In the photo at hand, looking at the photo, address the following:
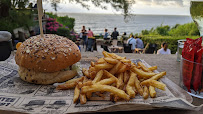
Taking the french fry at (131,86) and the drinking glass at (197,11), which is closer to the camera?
the french fry at (131,86)

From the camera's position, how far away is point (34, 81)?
201cm

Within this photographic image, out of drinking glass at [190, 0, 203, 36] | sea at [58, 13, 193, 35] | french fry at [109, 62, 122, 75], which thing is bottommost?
french fry at [109, 62, 122, 75]

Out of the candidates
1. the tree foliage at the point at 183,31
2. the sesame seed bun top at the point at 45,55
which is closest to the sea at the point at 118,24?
the tree foliage at the point at 183,31

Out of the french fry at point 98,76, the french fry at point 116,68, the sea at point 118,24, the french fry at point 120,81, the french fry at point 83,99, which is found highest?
the sea at point 118,24

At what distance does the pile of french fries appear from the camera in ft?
4.94

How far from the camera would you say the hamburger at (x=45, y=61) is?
2033 millimetres

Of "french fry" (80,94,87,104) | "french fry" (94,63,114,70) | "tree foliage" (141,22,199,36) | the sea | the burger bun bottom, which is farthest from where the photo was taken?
the sea

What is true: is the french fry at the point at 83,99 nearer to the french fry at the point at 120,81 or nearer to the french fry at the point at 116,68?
the french fry at the point at 120,81

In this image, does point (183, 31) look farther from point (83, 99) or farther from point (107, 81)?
point (83, 99)

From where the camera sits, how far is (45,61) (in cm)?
203

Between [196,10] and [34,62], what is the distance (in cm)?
202

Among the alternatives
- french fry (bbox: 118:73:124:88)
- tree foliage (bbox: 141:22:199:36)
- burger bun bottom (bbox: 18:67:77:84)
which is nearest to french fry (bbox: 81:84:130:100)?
french fry (bbox: 118:73:124:88)

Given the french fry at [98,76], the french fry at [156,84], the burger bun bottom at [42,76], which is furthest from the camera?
the burger bun bottom at [42,76]

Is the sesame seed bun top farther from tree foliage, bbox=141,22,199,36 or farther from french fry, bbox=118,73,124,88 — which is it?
tree foliage, bbox=141,22,199,36
